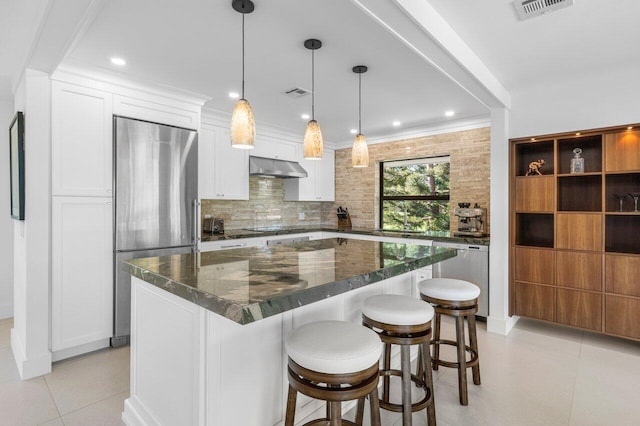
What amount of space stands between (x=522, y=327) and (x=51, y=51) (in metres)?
4.86

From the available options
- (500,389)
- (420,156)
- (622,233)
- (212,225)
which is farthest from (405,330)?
(420,156)

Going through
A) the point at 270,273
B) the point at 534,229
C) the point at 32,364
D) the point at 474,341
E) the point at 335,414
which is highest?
the point at 534,229

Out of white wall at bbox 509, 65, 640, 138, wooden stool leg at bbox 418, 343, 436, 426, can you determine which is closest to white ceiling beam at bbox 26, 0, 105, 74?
wooden stool leg at bbox 418, 343, 436, 426

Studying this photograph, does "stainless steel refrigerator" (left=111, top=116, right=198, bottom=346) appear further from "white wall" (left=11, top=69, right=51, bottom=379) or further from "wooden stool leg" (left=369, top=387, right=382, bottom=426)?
"wooden stool leg" (left=369, top=387, right=382, bottom=426)

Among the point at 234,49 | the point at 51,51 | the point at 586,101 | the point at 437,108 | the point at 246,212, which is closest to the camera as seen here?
the point at 51,51

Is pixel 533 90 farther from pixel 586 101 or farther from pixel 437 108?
pixel 437 108

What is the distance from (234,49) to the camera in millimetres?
2531

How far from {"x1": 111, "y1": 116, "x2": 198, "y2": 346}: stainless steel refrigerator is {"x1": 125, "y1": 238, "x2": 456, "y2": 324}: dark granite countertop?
1274mm

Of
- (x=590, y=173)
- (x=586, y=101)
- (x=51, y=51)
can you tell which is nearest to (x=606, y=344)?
(x=590, y=173)

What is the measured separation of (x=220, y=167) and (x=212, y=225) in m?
0.78

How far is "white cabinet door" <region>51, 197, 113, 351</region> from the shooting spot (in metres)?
2.73

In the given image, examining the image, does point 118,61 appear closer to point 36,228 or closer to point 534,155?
point 36,228

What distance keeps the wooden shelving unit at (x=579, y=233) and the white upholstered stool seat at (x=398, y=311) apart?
7.69 feet

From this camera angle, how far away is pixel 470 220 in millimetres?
4293
